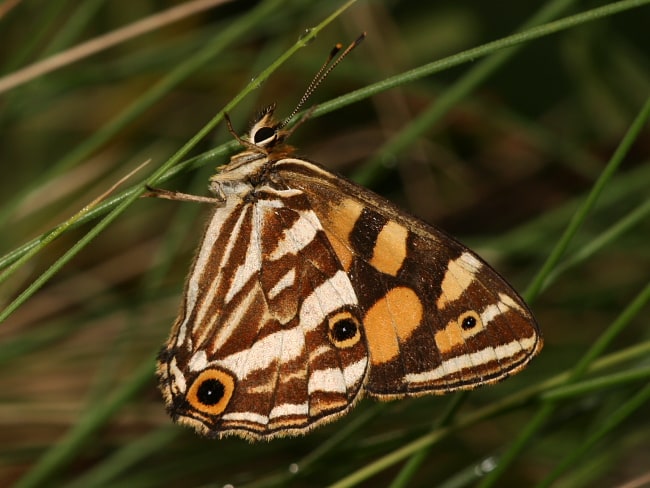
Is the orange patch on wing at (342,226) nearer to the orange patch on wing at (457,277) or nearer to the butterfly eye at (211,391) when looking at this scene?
the orange patch on wing at (457,277)

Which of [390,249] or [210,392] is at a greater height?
[390,249]

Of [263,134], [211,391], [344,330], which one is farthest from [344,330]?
[263,134]

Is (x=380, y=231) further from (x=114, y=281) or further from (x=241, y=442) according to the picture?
(x=114, y=281)

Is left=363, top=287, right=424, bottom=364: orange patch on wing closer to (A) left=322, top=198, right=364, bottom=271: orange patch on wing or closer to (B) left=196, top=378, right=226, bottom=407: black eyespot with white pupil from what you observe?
(A) left=322, top=198, right=364, bottom=271: orange patch on wing

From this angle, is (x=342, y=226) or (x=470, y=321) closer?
(x=470, y=321)

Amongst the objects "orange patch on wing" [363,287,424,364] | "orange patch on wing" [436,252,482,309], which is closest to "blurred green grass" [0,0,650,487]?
"orange patch on wing" [363,287,424,364]

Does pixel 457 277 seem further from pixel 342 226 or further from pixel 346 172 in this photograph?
pixel 346 172

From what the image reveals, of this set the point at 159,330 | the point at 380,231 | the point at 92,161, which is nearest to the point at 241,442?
the point at 159,330

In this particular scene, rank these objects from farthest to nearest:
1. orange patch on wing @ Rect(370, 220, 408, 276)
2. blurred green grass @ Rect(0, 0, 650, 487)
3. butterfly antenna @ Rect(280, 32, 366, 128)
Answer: blurred green grass @ Rect(0, 0, 650, 487) → orange patch on wing @ Rect(370, 220, 408, 276) → butterfly antenna @ Rect(280, 32, 366, 128)
